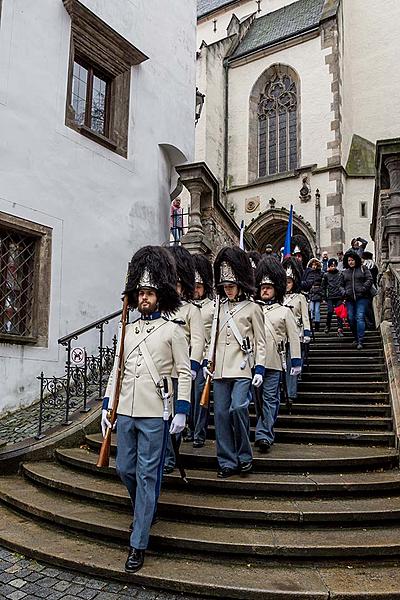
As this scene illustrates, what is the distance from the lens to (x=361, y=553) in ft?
12.9

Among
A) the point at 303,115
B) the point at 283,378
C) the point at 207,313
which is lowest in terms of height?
the point at 283,378

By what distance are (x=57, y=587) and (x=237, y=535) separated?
1.26m

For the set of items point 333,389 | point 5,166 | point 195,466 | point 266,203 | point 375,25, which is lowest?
point 195,466

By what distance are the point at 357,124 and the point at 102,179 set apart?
17.3 m

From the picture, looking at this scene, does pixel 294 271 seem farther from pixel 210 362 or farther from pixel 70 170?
pixel 70 170

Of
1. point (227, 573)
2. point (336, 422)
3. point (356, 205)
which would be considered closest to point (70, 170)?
point (336, 422)

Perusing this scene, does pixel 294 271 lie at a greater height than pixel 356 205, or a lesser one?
lesser

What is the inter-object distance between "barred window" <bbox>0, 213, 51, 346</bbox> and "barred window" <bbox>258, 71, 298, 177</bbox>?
1720cm

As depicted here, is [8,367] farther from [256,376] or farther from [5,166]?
[256,376]

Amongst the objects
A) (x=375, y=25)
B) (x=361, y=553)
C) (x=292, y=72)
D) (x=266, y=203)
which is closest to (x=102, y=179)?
(x=361, y=553)

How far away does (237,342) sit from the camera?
5191 mm

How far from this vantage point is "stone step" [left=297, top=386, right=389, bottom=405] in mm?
7203

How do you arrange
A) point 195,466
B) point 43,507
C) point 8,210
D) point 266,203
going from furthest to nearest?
point 266,203 → point 8,210 → point 195,466 → point 43,507

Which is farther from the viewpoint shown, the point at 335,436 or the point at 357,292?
the point at 357,292
